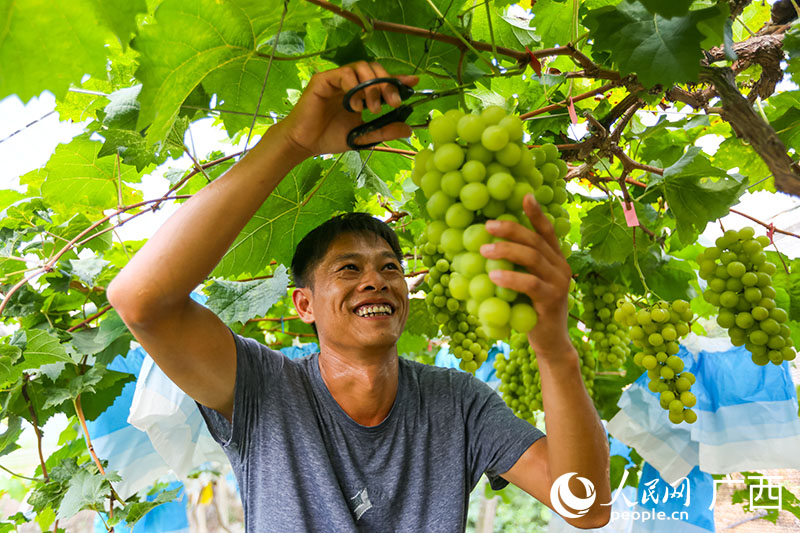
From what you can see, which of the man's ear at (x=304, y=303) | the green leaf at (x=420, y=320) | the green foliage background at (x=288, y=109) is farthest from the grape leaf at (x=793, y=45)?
the green leaf at (x=420, y=320)

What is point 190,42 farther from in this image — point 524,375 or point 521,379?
point 521,379

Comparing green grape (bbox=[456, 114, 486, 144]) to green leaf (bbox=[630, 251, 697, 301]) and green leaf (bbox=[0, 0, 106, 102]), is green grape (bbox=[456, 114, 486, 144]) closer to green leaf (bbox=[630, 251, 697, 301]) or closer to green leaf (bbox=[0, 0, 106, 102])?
green leaf (bbox=[0, 0, 106, 102])

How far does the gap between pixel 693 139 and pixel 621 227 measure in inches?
16.2

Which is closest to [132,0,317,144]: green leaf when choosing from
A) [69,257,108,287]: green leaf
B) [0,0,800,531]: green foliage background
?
[0,0,800,531]: green foliage background

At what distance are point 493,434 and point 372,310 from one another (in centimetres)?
45

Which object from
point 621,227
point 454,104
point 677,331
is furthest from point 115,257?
point 677,331

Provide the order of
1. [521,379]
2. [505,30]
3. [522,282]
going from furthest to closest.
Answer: [521,379] → [505,30] → [522,282]

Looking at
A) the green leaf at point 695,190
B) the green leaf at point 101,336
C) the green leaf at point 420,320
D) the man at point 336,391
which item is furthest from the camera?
the green leaf at point 420,320

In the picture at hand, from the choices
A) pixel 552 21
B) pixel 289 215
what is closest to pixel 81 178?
pixel 289 215

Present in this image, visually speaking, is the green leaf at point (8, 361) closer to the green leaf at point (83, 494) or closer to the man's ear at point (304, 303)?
the green leaf at point (83, 494)

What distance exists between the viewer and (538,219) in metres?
0.62

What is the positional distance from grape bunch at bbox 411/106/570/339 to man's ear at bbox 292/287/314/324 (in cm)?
95

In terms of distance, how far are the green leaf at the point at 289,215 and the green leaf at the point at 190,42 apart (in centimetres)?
55

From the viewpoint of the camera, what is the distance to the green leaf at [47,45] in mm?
583
